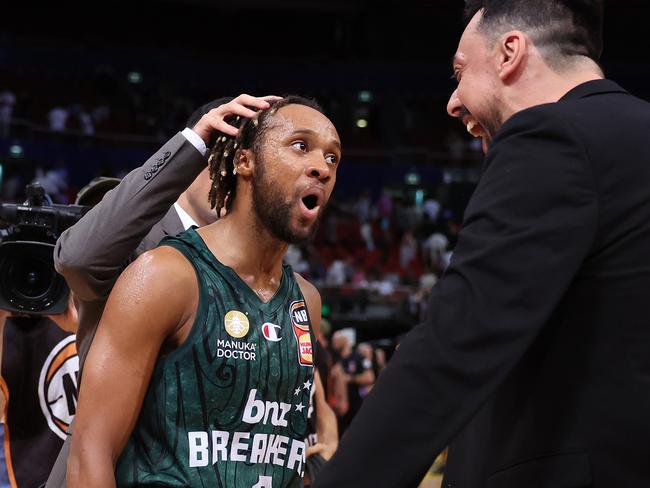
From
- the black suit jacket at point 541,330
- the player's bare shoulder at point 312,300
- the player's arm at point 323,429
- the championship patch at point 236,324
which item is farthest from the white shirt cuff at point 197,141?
the player's arm at point 323,429

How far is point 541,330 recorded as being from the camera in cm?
154

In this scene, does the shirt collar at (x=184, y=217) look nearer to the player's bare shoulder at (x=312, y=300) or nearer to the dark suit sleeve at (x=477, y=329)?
the player's bare shoulder at (x=312, y=300)

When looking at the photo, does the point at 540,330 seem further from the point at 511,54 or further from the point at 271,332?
the point at 271,332

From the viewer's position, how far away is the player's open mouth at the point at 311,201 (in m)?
2.37

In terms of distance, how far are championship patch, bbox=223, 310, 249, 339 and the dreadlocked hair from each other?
13.9 inches

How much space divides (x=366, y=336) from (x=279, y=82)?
32.1 ft

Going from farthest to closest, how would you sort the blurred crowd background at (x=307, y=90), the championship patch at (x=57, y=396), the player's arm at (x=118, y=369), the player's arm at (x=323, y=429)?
the blurred crowd background at (x=307, y=90) → the player's arm at (x=323, y=429) → the championship patch at (x=57, y=396) → the player's arm at (x=118, y=369)

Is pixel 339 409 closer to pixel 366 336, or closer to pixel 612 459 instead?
pixel 366 336

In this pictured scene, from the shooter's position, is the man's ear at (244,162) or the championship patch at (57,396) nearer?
the man's ear at (244,162)

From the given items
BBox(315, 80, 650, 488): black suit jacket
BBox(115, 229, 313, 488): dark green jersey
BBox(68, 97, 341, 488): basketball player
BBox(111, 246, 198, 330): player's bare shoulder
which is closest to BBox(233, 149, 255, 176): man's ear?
BBox(68, 97, 341, 488): basketball player

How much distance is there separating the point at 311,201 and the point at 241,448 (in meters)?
0.63

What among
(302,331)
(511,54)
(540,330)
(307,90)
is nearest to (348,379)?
(302,331)

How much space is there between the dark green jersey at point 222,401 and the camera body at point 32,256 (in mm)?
722

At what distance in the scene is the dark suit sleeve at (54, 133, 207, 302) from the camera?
2.20 meters
